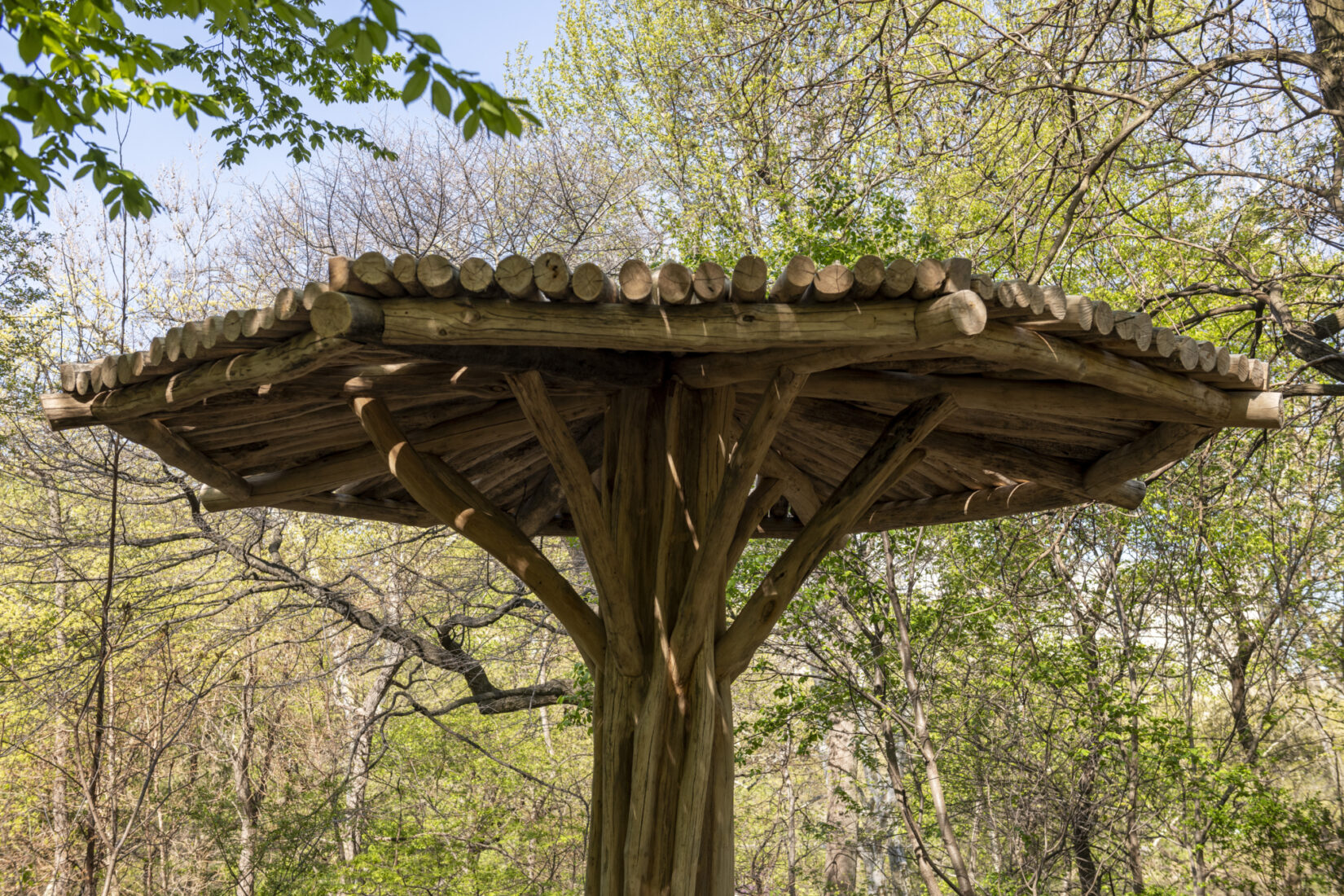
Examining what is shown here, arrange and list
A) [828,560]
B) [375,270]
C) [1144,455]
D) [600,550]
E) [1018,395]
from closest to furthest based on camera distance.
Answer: [375,270] < [600,550] < [1018,395] < [1144,455] < [828,560]

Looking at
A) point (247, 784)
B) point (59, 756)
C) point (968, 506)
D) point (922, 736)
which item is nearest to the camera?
point (968, 506)

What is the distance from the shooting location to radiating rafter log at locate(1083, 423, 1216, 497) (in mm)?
3949

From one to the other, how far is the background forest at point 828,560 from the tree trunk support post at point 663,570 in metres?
2.03

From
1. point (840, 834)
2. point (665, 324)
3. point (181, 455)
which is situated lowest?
point (840, 834)

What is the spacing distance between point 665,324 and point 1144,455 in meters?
2.56

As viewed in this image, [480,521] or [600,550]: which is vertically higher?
[480,521]

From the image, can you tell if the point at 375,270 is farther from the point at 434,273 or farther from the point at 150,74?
the point at 150,74

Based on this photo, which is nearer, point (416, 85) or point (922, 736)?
point (416, 85)

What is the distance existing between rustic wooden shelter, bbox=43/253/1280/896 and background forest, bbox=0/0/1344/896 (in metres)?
1.20

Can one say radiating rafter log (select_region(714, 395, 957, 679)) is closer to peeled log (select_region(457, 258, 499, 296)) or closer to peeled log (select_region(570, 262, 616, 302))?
peeled log (select_region(570, 262, 616, 302))

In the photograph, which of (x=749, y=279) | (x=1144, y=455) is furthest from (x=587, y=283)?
(x=1144, y=455)

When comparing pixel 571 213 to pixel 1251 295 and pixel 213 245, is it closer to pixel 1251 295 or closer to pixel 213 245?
pixel 213 245

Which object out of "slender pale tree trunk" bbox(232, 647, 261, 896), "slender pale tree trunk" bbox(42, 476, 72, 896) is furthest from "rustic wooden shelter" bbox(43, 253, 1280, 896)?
"slender pale tree trunk" bbox(232, 647, 261, 896)

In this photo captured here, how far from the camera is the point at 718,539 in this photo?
326 cm
